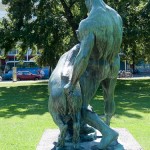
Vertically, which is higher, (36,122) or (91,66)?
(91,66)

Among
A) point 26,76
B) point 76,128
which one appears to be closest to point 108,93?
point 76,128

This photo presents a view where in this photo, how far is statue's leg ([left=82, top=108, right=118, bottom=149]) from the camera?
4484mm

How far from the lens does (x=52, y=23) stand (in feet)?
79.0

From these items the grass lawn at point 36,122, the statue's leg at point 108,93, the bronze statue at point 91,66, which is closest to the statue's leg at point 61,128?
the bronze statue at point 91,66

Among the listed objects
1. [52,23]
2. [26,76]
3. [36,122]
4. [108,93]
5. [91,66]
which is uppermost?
[52,23]

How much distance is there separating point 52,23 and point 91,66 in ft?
64.3

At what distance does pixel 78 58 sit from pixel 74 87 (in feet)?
1.13

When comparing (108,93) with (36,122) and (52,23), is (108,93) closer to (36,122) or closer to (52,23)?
(36,122)

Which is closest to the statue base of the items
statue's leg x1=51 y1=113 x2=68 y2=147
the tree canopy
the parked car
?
statue's leg x1=51 y1=113 x2=68 y2=147

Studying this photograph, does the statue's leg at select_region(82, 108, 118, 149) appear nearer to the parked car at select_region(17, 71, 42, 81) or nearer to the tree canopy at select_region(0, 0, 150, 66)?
the tree canopy at select_region(0, 0, 150, 66)

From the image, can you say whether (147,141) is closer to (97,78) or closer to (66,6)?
(97,78)

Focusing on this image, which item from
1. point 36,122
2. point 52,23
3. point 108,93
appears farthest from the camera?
point 52,23

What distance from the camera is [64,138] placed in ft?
15.0

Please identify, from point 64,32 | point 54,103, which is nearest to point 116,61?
point 54,103
